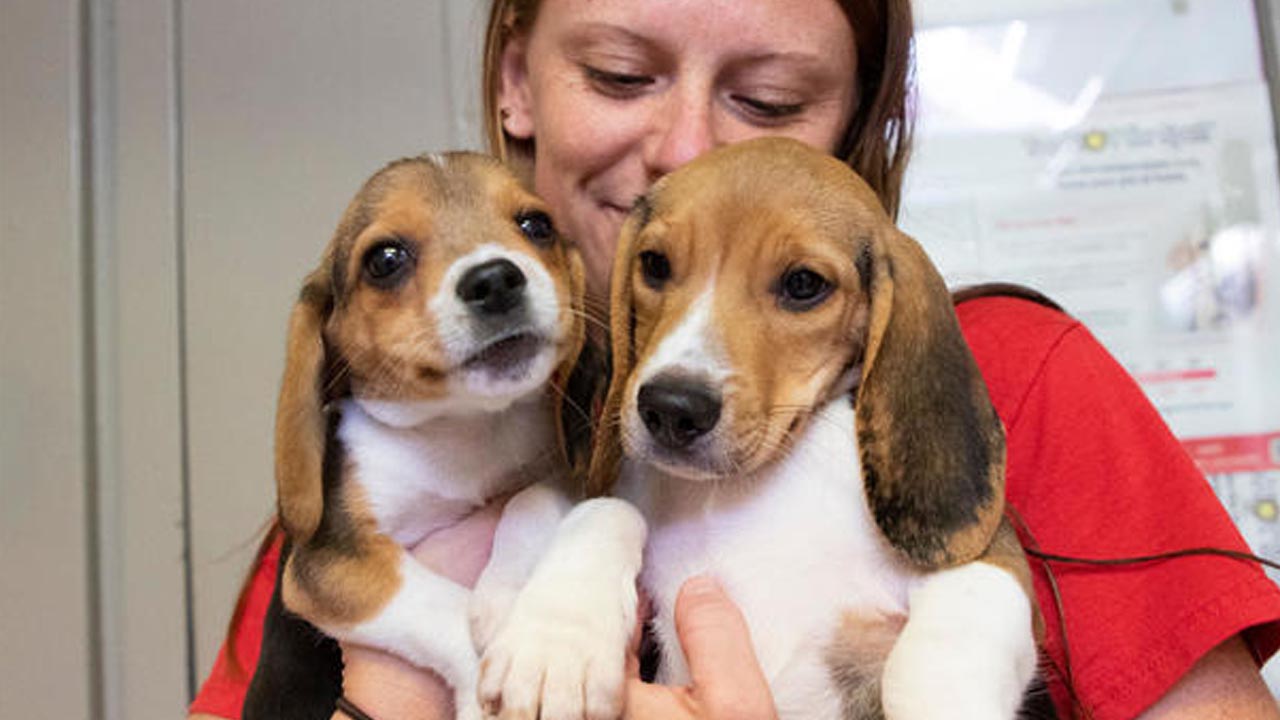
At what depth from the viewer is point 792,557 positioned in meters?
1.69

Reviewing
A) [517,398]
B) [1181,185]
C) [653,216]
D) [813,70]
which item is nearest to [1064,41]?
[1181,185]

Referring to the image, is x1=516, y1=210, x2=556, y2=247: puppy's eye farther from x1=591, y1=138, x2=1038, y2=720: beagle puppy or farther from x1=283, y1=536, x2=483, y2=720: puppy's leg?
x1=283, y1=536, x2=483, y2=720: puppy's leg

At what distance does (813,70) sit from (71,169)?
3.03 m

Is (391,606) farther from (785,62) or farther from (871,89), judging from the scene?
(871,89)

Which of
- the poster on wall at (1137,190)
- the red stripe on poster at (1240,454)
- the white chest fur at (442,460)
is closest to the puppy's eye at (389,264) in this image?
the white chest fur at (442,460)

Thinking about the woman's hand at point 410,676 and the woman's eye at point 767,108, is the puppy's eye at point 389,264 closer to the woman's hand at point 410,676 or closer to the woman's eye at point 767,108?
the woman's hand at point 410,676

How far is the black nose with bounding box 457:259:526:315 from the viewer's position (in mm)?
1797

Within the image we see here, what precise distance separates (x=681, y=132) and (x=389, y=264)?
632mm

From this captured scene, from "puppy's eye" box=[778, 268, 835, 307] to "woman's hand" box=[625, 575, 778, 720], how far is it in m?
0.50

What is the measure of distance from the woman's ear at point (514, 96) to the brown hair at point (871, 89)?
14mm

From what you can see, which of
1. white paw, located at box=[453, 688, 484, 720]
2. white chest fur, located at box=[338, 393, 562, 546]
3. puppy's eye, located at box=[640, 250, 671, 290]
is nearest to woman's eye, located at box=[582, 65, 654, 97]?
puppy's eye, located at box=[640, 250, 671, 290]

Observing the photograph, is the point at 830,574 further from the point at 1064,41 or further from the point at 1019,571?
the point at 1064,41

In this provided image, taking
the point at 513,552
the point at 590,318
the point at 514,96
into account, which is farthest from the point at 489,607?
the point at 514,96

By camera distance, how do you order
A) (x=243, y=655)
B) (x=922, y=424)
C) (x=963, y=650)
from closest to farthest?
(x=963, y=650) < (x=922, y=424) < (x=243, y=655)
